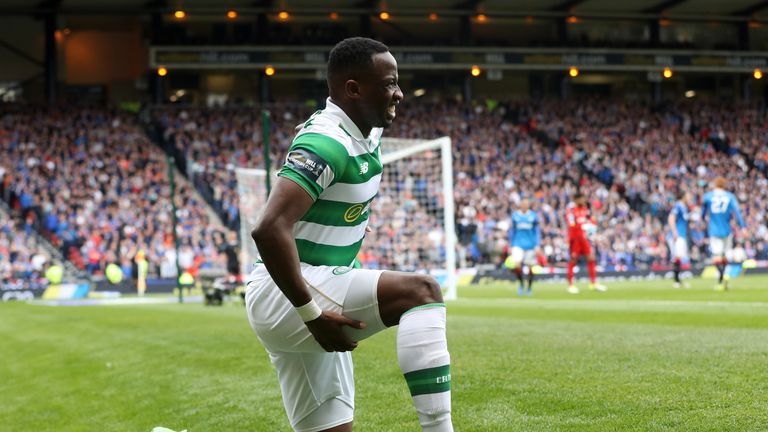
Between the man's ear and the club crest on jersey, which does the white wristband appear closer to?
the club crest on jersey

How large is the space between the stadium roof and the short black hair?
4108 cm

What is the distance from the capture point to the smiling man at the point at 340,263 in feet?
11.8

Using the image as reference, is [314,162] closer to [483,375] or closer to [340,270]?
[340,270]

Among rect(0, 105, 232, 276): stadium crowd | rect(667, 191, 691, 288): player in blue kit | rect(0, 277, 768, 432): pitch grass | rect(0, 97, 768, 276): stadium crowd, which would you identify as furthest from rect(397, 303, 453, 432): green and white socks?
rect(0, 105, 232, 276): stadium crowd

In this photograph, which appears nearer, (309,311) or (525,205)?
(309,311)

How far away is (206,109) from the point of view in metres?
44.6

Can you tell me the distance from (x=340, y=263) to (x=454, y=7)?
4367 cm

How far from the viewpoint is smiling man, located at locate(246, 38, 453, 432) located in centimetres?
359

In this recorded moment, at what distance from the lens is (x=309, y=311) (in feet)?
12.0

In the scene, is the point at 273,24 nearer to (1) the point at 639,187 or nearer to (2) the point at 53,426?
(1) the point at 639,187

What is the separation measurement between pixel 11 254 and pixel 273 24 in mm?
19454

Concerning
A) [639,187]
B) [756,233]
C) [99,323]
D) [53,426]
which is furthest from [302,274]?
[639,187]

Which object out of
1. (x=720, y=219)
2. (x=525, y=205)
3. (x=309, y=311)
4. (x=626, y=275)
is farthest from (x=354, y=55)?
(x=626, y=275)

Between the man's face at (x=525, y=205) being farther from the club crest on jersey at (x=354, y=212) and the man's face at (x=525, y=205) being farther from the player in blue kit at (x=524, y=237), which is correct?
the club crest on jersey at (x=354, y=212)
